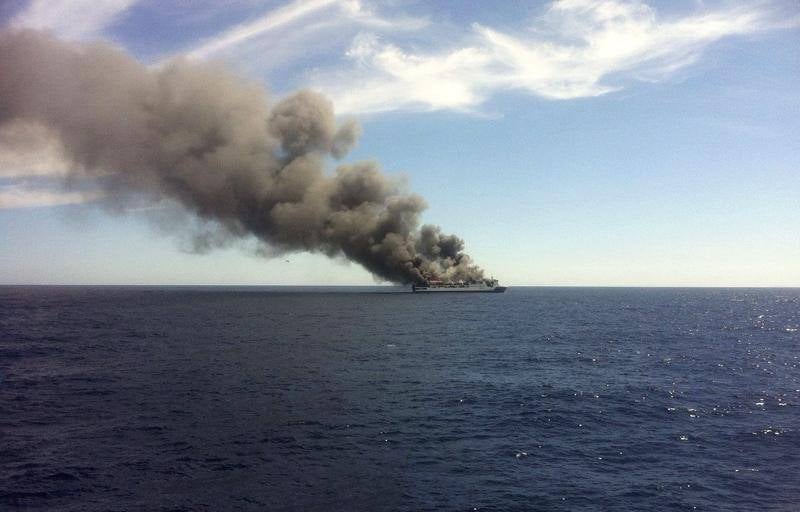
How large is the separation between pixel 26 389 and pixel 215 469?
24.7 metres

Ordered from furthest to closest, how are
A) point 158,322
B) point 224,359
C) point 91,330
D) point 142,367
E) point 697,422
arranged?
point 158,322
point 91,330
point 224,359
point 142,367
point 697,422

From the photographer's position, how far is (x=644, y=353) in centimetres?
6044

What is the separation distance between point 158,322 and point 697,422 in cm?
8783

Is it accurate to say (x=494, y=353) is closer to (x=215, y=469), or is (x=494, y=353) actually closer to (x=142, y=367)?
(x=142, y=367)

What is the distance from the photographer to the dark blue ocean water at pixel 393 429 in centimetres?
2050

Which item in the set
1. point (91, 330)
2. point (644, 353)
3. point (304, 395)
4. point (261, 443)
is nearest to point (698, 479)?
point (261, 443)

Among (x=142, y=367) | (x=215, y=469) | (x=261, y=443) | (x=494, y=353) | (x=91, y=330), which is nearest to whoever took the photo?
(x=215, y=469)

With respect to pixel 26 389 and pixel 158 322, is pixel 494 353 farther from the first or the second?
pixel 158 322

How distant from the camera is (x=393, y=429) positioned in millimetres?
28547

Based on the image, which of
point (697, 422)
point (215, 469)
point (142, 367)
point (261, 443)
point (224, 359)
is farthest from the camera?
point (224, 359)

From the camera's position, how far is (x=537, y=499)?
66.5 feet

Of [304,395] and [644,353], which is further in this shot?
[644,353]

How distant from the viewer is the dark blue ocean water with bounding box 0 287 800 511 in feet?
67.3

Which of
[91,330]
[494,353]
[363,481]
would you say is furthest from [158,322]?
[363,481]
